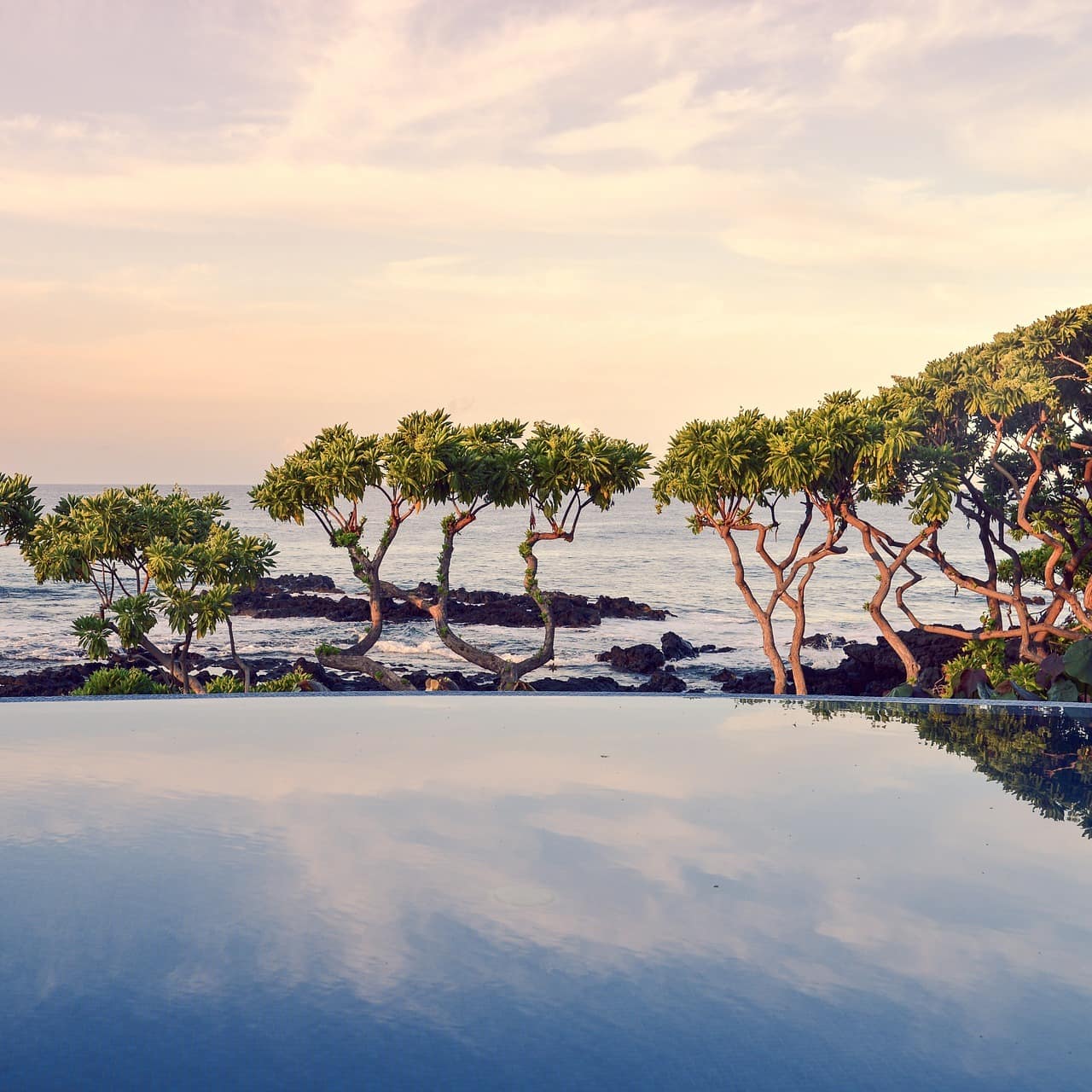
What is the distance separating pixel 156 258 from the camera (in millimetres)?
21203

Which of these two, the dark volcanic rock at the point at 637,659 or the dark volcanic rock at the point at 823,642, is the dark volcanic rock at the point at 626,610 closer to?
the dark volcanic rock at the point at 823,642

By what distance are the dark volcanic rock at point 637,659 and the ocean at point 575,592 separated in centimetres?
58

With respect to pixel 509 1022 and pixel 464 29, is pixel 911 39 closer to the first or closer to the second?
pixel 464 29

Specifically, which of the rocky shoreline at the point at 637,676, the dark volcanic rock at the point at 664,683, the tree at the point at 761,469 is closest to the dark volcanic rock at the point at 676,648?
the rocky shoreline at the point at 637,676

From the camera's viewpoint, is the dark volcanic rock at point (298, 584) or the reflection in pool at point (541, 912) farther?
the dark volcanic rock at point (298, 584)

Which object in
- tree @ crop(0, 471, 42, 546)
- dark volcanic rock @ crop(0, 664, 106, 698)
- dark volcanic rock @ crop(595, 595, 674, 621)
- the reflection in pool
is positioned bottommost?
dark volcanic rock @ crop(0, 664, 106, 698)

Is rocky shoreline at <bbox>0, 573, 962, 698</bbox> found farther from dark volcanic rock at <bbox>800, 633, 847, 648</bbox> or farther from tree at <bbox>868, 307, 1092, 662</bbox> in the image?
tree at <bbox>868, 307, 1092, 662</bbox>

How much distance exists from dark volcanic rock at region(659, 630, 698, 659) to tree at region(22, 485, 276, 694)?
55.2ft

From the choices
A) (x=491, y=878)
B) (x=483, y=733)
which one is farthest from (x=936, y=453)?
(x=491, y=878)

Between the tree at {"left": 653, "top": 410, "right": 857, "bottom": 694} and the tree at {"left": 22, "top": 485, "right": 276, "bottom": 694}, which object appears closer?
the tree at {"left": 22, "top": 485, "right": 276, "bottom": 694}

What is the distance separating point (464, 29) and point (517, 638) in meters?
25.1

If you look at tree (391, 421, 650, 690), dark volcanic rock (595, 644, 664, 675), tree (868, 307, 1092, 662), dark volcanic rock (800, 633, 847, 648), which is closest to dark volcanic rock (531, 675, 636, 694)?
dark volcanic rock (595, 644, 664, 675)

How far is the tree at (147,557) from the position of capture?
15.2m

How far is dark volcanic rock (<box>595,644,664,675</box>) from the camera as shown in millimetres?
29203
